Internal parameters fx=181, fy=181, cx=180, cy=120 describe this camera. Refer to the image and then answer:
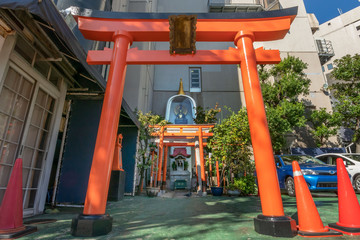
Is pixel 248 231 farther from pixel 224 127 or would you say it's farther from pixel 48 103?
pixel 224 127

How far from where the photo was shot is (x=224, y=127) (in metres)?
8.09

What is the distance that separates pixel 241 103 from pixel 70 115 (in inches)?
570

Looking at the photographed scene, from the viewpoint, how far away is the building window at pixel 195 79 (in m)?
17.1

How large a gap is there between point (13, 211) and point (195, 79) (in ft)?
55.1

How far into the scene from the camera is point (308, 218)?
2.04m

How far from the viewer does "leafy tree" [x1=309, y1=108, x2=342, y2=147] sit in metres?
11.6

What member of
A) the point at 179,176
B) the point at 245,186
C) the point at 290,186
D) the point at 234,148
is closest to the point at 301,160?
the point at 290,186

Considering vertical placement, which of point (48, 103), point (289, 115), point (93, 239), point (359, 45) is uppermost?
point (359, 45)

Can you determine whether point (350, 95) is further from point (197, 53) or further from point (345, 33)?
point (345, 33)

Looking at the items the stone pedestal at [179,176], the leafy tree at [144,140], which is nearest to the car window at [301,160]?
the leafy tree at [144,140]

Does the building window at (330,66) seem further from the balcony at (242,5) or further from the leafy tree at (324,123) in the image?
the leafy tree at (324,123)

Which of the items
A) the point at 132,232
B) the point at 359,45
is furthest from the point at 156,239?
the point at 359,45

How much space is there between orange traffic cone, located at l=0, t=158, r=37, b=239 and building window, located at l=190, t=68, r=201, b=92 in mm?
15609

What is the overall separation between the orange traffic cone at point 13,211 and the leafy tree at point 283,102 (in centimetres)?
1100
